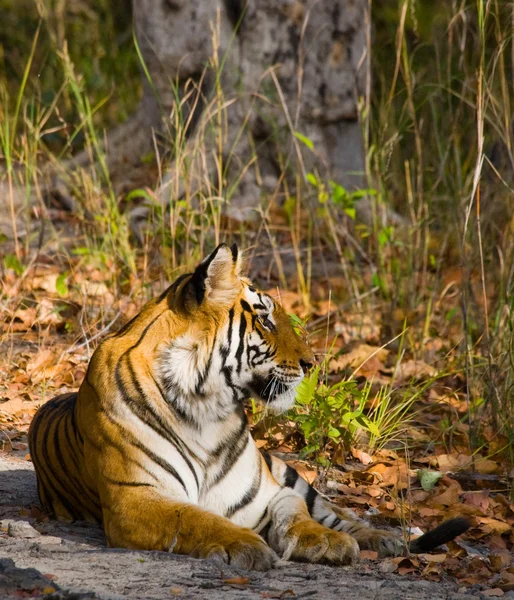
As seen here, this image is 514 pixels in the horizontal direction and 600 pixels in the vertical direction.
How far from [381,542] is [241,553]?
2.10ft

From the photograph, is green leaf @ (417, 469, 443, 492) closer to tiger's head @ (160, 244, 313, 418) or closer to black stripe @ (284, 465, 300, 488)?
black stripe @ (284, 465, 300, 488)

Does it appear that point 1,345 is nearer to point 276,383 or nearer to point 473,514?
point 276,383

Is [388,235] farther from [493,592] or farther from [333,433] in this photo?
[493,592]

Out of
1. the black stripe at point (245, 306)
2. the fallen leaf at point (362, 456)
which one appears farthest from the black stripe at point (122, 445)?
the fallen leaf at point (362, 456)

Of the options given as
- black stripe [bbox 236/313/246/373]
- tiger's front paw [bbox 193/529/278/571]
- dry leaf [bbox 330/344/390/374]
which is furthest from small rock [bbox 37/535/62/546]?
dry leaf [bbox 330/344/390/374]

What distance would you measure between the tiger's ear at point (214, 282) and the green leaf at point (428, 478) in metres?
1.40

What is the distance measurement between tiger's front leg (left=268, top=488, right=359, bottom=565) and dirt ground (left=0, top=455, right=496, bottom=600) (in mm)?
54

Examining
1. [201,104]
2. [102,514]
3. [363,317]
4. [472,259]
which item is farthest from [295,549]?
[201,104]

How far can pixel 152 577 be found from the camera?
115 inches

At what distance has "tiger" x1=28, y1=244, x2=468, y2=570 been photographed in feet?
10.8

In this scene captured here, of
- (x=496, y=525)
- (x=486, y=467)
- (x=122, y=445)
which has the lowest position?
(x=486, y=467)

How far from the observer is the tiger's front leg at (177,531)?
10.2ft

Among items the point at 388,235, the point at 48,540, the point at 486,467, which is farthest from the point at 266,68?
the point at 48,540

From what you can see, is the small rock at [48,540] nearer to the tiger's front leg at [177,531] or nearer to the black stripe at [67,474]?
the tiger's front leg at [177,531]
